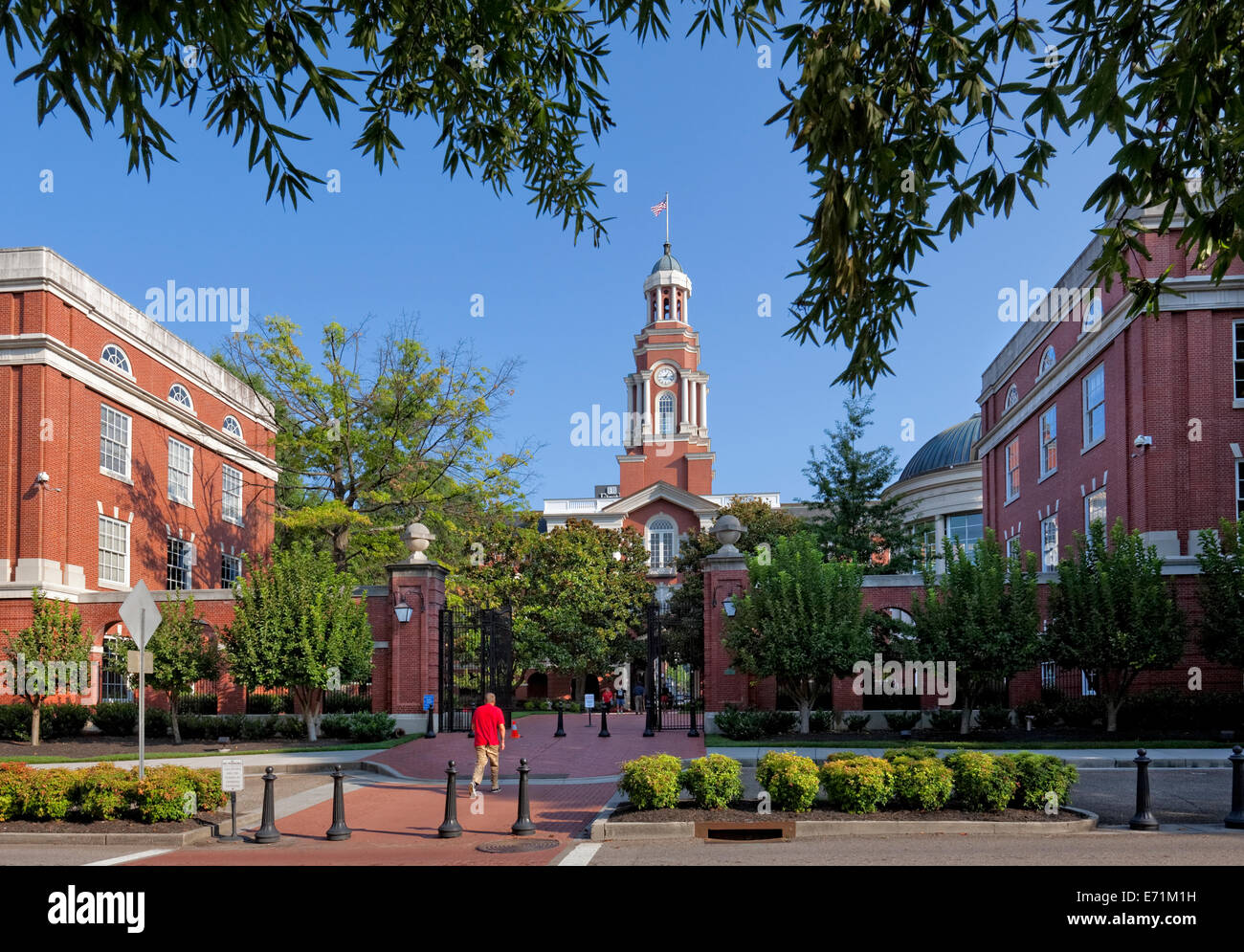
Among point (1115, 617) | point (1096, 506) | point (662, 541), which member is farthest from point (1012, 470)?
point (662, 541)

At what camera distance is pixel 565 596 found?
49.8 meters

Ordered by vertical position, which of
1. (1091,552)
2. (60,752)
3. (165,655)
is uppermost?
(1091,552)

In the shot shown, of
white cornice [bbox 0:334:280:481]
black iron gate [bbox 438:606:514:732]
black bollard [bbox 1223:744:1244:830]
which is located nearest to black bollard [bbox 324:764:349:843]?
black bollard [bbox 1223:744:1244:830]

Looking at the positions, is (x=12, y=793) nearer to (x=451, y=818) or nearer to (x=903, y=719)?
(x=451, y=818)

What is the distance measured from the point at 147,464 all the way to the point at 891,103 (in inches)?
1259

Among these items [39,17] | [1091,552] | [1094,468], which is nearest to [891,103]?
[39,17]

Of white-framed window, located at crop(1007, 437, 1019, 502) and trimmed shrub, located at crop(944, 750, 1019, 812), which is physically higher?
white-framed window, located at crop(1007, 437, 1019, 502)

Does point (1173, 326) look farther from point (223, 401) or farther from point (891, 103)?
point (223, 401)

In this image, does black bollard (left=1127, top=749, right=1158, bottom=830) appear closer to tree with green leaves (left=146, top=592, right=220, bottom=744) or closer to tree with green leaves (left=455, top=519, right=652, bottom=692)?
tree with green leaves (left=146, top=592, right=220, bottom=744)

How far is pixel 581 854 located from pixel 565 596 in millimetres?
38427

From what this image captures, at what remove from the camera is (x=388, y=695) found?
87.8 feet

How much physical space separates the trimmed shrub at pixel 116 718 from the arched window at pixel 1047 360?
27.5 meters

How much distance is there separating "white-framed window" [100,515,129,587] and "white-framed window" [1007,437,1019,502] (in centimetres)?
2915

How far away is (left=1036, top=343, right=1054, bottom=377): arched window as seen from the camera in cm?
3391
